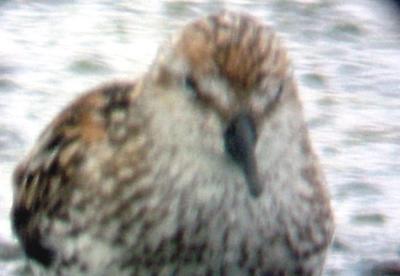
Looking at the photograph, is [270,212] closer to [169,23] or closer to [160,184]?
[160,184]

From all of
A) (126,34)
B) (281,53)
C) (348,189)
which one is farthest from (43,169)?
(126,34)

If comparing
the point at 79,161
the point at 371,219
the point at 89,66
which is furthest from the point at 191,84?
the point at 89,66

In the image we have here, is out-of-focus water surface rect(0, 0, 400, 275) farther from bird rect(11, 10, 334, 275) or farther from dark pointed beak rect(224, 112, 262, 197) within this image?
dark pointed beak rect(224, 112, 262, 197)

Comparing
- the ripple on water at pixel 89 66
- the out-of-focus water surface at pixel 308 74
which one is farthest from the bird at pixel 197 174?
the ripple on water at pixel 89 66

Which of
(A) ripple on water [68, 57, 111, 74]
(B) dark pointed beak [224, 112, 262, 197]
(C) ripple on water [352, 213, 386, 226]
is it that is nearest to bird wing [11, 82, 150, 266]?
(B) dark pointed beak [224, 112, 262, 197]

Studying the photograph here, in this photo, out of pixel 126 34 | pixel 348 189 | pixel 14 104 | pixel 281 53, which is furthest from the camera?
pixel 126 34

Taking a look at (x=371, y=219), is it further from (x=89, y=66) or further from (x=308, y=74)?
(x=89, y=66)

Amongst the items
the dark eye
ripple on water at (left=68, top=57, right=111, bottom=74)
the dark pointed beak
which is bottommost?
ripple on water at (left=68, top=57, right=111, bottom=74)
